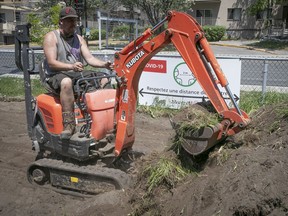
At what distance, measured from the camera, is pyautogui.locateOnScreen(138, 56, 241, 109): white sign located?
27.8ft

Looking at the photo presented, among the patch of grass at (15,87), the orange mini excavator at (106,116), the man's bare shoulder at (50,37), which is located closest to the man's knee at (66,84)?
the orange mini excavator at (106,116)

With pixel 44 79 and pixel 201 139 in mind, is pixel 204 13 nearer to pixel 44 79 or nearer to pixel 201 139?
pixel 44 79

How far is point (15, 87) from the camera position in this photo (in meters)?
11.4

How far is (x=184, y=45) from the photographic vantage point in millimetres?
3982

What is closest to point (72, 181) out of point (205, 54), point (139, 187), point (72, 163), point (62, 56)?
point (72, 163)

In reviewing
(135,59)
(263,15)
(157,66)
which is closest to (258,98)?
(157,66)

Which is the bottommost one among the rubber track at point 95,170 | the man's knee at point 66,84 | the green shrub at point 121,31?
the rubber track at point 95,170

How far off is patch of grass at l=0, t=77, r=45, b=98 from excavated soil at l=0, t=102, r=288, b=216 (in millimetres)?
5520

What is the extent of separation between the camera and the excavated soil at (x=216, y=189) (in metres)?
3.04

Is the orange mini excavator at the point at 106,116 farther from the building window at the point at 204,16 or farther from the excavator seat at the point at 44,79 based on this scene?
the building window at the point at 204,16

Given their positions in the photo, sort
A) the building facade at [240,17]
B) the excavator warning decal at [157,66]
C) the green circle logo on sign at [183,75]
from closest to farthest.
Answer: the green circle logo on sign at [183,75] → the excavator warning decal at [157,66] → the building facade at [240,17]

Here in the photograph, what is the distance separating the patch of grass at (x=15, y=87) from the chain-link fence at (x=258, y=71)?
75cm

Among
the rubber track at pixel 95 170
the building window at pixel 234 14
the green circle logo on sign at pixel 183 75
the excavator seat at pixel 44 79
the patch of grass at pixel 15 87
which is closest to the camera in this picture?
the rubber track at pixel 95 170

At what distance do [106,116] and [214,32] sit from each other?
1215 inches
